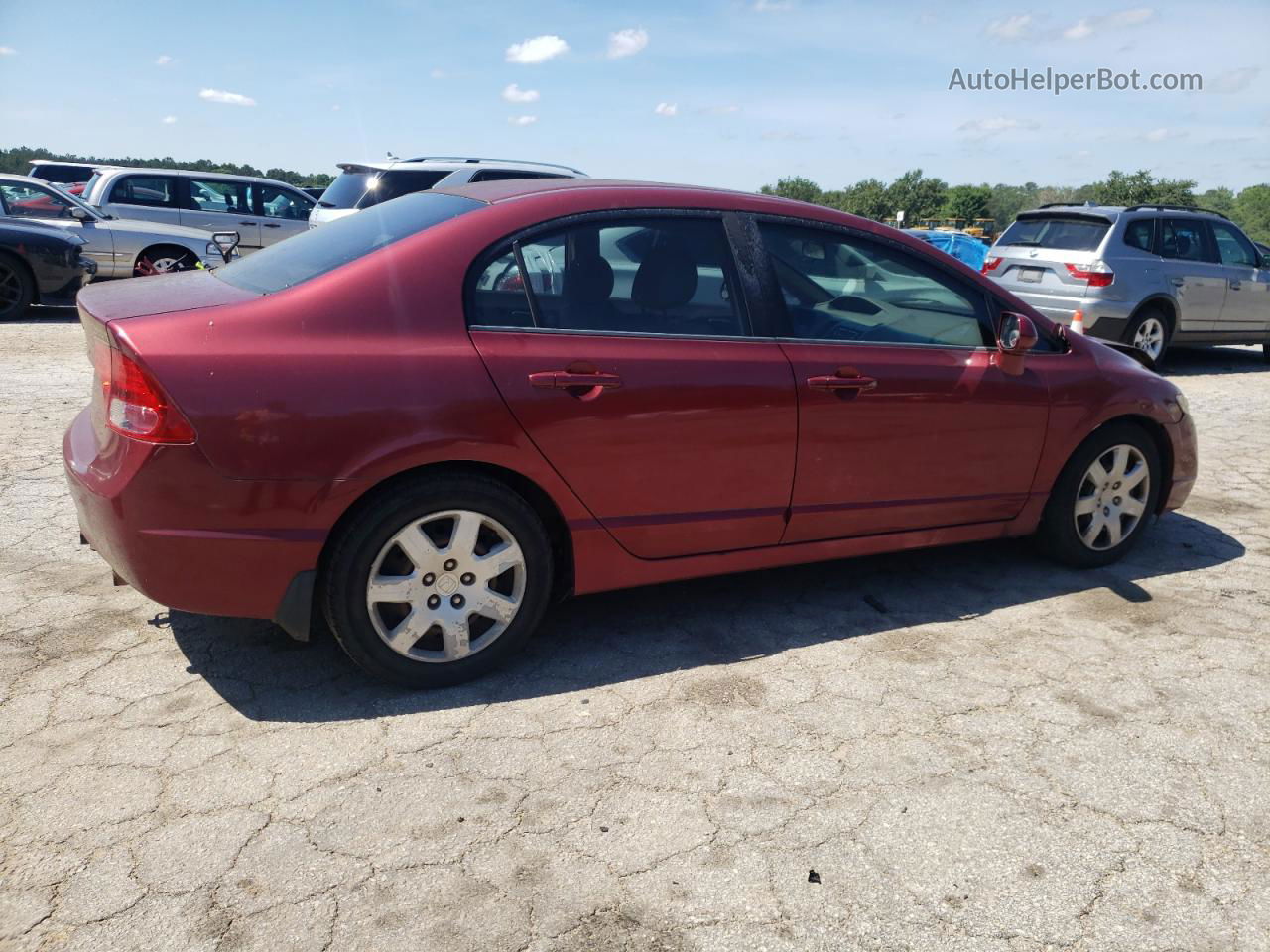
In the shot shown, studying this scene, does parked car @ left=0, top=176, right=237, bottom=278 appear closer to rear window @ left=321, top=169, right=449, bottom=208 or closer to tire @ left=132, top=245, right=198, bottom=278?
tire @ left=132, top=245, right=198, bottom=278

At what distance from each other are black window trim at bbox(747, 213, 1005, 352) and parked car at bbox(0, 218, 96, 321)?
9883mm

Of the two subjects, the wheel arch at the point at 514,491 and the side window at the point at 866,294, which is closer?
the wheel arch at the point at 514,491

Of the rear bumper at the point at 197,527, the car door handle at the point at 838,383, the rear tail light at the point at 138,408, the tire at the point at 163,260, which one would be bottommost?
the tire at the point at 163,260

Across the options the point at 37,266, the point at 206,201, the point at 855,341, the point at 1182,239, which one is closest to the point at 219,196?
the point at 206,201

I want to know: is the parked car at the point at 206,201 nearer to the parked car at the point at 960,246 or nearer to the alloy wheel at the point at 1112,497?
the parked car at the point at 960,246

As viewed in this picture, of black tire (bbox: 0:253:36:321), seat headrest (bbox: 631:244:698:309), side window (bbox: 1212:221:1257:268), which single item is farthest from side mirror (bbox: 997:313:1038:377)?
black tire (bbox: 0:253:36:321)

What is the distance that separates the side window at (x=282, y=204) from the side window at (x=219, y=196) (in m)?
0.24

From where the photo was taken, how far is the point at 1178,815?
2.77 meters

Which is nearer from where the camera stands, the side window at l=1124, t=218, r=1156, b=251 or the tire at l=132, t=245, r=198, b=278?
the side window at l=1124, t=218, r=1156, b=251

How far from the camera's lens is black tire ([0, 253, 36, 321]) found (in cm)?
1091

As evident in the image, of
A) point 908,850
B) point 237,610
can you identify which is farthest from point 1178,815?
point 237,610

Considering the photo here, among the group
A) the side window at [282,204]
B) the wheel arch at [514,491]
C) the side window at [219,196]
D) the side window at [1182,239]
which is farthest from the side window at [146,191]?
the wheel arch at [514,491]

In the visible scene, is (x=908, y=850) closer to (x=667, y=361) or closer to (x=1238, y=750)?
(x=1238, y=750)

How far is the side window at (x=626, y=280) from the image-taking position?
3311mm
